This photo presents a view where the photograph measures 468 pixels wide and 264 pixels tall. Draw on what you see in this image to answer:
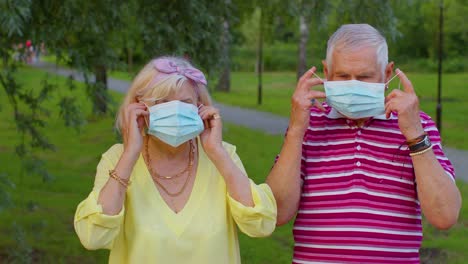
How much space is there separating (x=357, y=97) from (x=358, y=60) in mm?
154

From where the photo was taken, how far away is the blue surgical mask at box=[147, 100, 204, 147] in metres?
2.80

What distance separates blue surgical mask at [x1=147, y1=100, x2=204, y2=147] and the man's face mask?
0.49m

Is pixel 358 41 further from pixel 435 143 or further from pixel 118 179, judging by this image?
pixel 118 179

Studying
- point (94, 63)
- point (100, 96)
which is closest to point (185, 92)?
point (94, 63)

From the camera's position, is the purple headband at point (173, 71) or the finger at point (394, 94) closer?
the finger at point (394, 94)

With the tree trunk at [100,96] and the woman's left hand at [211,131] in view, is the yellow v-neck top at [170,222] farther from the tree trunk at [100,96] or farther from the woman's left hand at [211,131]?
the tree trunk at [100,96]

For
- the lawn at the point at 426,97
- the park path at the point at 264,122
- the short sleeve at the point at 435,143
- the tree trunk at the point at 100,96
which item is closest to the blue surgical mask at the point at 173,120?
the short sleeve at the point at 435,143

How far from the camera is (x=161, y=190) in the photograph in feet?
9.61

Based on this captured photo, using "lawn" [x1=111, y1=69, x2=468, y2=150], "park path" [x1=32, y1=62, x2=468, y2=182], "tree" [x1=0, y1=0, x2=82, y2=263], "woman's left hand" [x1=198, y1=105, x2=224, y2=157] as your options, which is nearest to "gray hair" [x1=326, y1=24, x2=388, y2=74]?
"woman's left hand" [x1=198, y1=105, x2=224, y2=157]

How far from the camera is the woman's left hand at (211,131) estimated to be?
293 centimetres

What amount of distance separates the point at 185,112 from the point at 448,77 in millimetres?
30054

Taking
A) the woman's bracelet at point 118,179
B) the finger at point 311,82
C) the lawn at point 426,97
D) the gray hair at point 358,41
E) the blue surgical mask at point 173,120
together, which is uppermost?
the gray hair at point 358,41

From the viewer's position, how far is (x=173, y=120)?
278 cm

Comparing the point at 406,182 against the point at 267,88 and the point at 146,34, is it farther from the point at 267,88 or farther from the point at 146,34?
the point at 267,88
